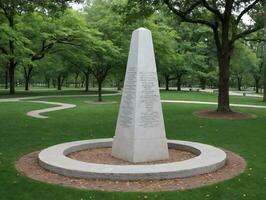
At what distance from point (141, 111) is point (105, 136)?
4.56m

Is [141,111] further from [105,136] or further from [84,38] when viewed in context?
[84,38]

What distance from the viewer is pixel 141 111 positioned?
30.7 feet

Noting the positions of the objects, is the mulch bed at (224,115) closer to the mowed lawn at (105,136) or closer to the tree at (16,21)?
the mowed lawn at (105,136)

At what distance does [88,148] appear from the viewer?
437 inches

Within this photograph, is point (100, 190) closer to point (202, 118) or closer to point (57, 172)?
point (57, 172)

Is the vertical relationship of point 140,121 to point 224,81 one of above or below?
below

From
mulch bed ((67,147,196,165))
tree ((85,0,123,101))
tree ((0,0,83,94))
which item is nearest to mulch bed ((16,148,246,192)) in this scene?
mulch bed ((67,147,196,165))

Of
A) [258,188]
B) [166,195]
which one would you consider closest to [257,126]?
[258,188]

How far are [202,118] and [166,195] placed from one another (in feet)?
41.0

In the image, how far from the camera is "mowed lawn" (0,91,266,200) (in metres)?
7.09

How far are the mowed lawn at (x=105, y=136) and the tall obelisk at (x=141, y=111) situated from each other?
6.93 ft

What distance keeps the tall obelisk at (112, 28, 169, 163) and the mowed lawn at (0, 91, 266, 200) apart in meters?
2.11

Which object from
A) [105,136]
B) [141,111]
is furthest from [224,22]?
[141,111]

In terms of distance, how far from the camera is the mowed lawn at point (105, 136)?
7086 mm
